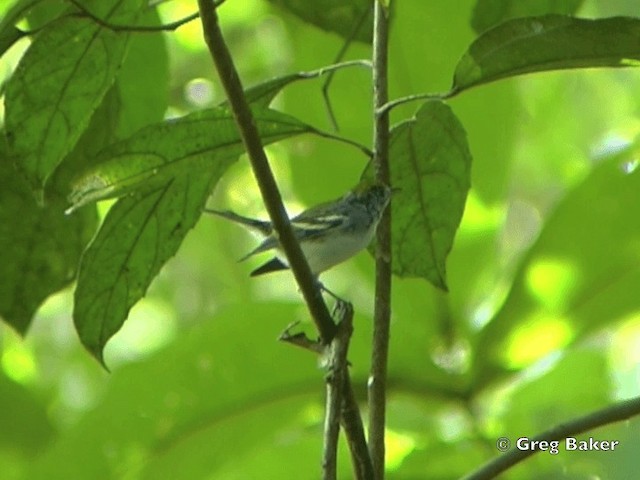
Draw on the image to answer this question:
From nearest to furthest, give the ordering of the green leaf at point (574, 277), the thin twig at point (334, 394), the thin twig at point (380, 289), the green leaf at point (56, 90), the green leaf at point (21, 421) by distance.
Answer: the thin twig at point (334, 394)
the thin twig at point (380, 289)
the green leaf at point (56, 90)
the green leaf at point (574, 277)
the green leaf at point (21, 421)

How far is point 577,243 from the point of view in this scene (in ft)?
3.79

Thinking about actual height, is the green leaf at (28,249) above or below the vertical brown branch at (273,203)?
above

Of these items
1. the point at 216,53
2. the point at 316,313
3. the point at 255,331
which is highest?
the point at 255,331

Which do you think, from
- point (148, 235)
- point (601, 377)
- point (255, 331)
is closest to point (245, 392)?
point (255, 331)

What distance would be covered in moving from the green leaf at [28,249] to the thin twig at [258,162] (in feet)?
1.34

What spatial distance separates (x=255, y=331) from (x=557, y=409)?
1.20 ft

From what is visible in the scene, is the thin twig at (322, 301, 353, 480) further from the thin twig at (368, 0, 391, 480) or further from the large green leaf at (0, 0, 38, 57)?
the large green leaf at (0, 0, 38, 57)

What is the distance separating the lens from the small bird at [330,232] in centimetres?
104

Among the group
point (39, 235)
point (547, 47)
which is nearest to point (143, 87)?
point (39, 235)

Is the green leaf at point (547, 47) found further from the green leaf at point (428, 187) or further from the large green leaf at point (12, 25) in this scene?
the large green leaf at point (12, 25)

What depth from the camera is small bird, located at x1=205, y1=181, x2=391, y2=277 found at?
104cm

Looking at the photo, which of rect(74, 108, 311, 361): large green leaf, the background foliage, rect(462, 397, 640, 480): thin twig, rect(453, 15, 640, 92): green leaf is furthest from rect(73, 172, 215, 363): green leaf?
rect(462, 397, 640, 480): thin twig

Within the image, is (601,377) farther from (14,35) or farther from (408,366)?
(14,35)

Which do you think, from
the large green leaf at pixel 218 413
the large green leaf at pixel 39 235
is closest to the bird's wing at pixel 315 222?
the large green leaf at pixel 218 413
